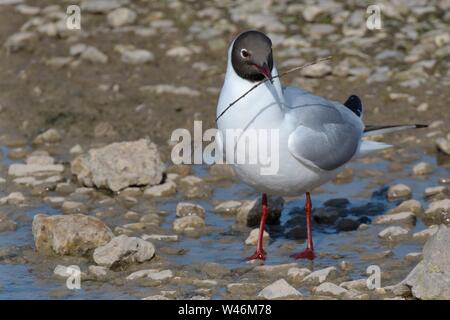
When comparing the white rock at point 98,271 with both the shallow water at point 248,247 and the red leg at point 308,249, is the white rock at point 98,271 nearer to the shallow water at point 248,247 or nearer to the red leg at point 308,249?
the shallow water at point 248,247

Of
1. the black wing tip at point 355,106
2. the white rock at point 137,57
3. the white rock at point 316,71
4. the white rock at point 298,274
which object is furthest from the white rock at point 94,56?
the white rock at point 298,274

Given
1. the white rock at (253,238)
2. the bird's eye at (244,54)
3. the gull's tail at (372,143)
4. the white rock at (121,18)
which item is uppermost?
the white rock at (121,18)

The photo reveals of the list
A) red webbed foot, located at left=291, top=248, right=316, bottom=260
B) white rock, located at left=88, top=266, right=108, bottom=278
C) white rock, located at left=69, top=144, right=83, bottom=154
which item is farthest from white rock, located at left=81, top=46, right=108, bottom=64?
white rock, located at left=88, top=266, right=108, bottom=278

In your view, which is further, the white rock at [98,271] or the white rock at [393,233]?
the white rock at [393,233]

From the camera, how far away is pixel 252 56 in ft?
23.0

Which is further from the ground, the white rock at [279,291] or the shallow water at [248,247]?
the shallow water at [248,247]

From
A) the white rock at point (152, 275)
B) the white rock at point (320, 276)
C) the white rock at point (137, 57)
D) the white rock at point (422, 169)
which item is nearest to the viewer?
the white rock at point (320, 276)

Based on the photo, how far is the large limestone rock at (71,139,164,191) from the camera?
8.71m

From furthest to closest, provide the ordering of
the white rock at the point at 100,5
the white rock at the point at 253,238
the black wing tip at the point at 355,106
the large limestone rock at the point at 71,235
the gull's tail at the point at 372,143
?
the white rock at the point at 100,5 < the black wing tip at the point at 355,106 < the gull's tail at the point at 372,143 < the white rock at the point at 253,238 < the large limestone rock at the point at 71,235

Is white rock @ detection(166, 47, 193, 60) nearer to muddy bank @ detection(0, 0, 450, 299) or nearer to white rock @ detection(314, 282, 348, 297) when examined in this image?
muddy bank @ detection(0, 0, 450, 299)

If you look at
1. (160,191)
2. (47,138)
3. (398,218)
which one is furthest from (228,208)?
(47,138)

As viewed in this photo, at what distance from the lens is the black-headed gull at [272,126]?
703 centimetres

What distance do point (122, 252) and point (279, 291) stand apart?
3.92 ft
